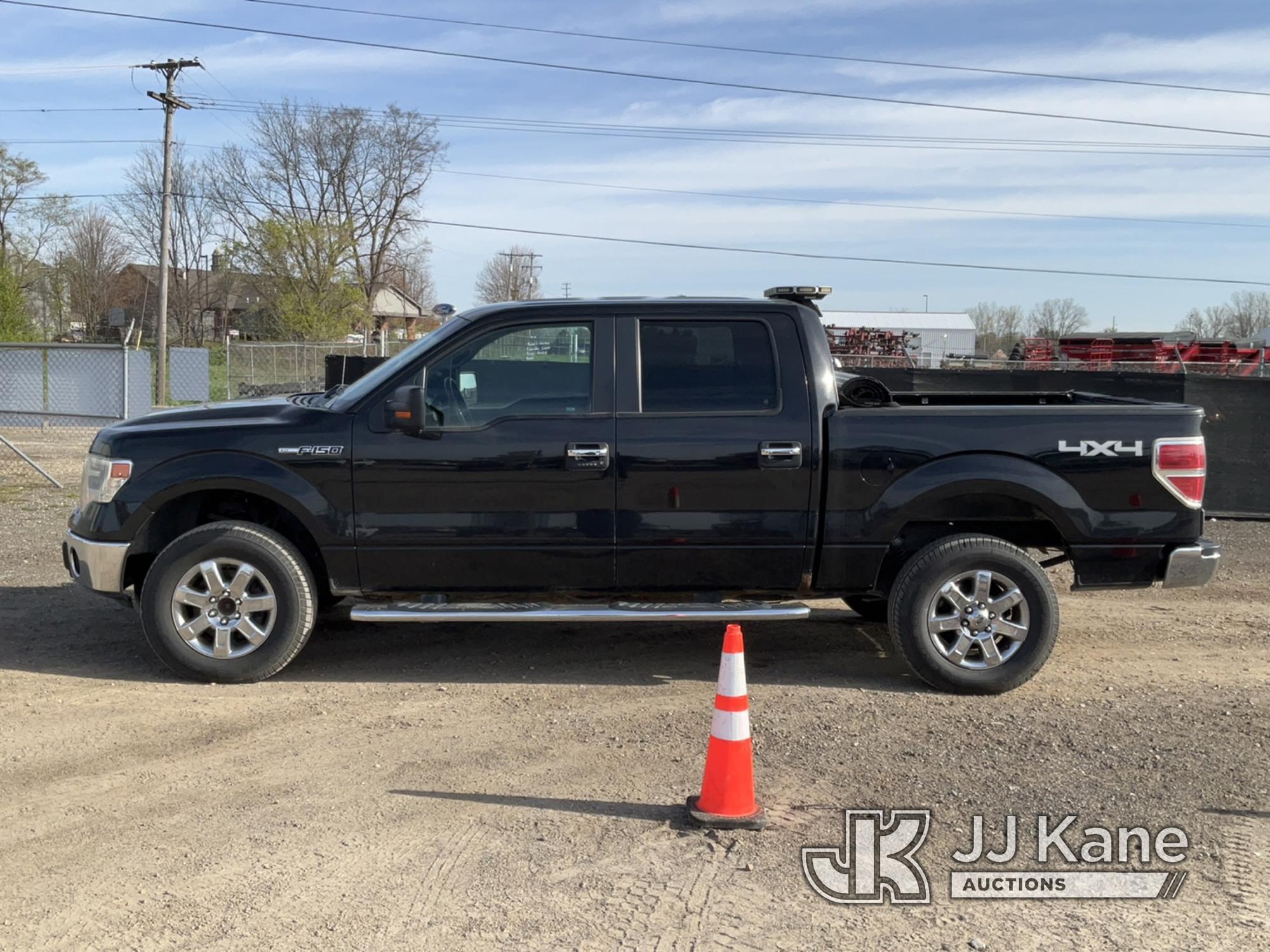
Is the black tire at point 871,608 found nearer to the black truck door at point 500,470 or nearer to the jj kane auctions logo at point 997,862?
the black truck door at point 500,470

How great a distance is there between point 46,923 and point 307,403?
3218 millimetres

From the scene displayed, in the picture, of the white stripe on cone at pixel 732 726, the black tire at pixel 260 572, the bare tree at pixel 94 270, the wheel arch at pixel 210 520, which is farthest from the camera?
the bare tree at pixel 94 270

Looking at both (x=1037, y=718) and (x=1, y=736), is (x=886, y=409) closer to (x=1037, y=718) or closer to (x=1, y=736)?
(x=1037, y=718)

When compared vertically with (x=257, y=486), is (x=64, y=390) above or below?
above

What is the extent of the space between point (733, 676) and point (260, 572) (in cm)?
279

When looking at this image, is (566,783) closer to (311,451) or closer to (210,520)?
(311,451)

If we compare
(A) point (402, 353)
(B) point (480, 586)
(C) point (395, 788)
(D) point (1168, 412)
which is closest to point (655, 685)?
(B) point (480, 586)

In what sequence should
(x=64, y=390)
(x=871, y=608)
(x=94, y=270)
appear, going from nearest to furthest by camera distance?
1. (x=871, y=608)
2. (x=64, y=390)
3. (x=94, y=270)

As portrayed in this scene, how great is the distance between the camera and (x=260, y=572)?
5.65m

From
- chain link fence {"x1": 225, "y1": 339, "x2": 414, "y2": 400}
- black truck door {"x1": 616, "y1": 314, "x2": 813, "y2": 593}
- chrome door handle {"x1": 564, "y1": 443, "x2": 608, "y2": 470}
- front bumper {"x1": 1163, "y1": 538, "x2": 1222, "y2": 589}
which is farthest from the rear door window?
chain link fence {"x1": 225, "y1": 339, "x2": 414, "y2": 400}

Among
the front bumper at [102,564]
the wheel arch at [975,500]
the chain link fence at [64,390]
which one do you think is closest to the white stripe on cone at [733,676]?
the wheel arch at [975,500]

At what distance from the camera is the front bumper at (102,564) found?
5.71 metres

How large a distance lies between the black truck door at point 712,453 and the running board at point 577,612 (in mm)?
171

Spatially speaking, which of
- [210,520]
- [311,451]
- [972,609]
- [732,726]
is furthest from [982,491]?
[210,520]
